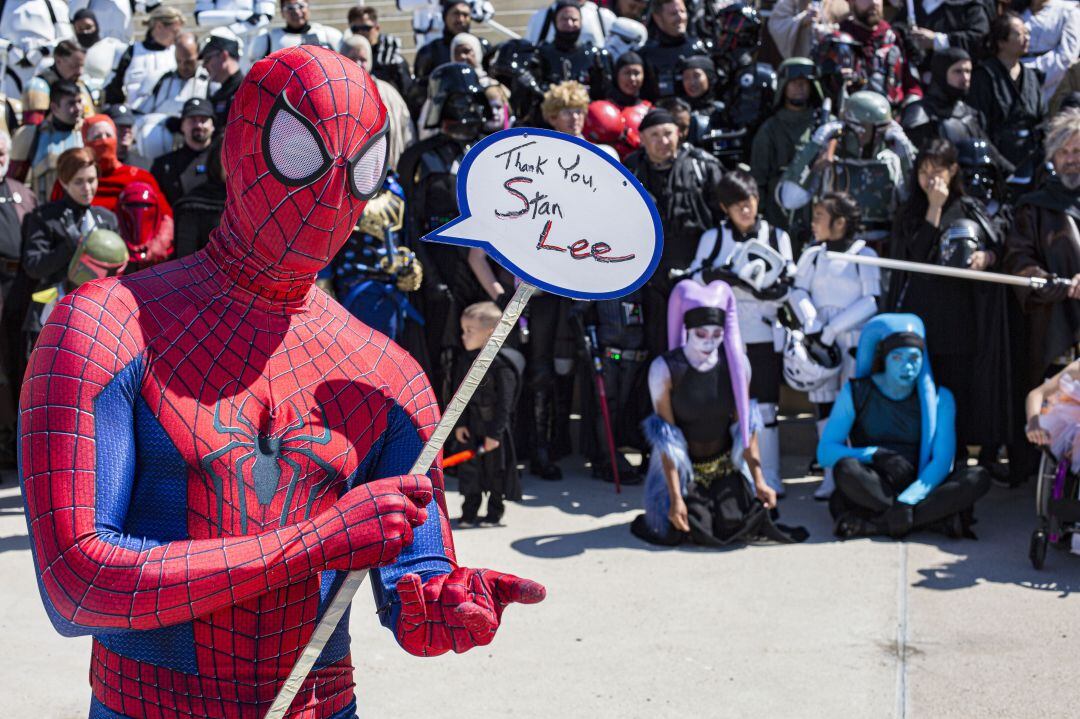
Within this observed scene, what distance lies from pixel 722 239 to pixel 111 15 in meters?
6.08

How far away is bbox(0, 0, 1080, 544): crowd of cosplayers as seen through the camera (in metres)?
6.14

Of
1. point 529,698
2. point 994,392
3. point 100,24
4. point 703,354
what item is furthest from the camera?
point 100,24

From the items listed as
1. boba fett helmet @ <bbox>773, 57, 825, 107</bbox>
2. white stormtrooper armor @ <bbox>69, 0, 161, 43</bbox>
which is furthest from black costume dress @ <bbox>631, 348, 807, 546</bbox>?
white stormtrooper armor @ <bbox>69, 0, 161, 43</bbox>

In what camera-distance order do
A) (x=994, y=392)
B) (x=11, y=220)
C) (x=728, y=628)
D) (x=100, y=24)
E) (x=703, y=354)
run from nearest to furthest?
1. (x=728, y=628)
2. (x=703, y=354)
3. (x=994, y=392)
4. (x=11, y=220)
5. (x=100, y=24)

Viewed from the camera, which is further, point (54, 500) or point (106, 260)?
point (106, 260)

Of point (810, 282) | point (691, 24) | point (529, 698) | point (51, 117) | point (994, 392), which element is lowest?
point (529, 698)

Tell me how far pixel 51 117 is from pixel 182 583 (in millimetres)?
7022

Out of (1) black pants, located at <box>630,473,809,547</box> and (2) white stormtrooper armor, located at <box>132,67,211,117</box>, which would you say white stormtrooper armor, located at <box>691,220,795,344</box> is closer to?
(1) black pants, located at <box>630,473,809,547</box>

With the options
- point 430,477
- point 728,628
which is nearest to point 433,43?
point 728,628

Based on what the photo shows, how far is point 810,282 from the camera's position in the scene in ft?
21.9

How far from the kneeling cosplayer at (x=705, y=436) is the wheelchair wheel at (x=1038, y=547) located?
99 centimetres

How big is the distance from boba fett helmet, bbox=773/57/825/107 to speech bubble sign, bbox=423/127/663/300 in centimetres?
587

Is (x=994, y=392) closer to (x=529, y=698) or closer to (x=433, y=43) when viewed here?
(x=529, y=698)

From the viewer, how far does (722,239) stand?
6586 mm
